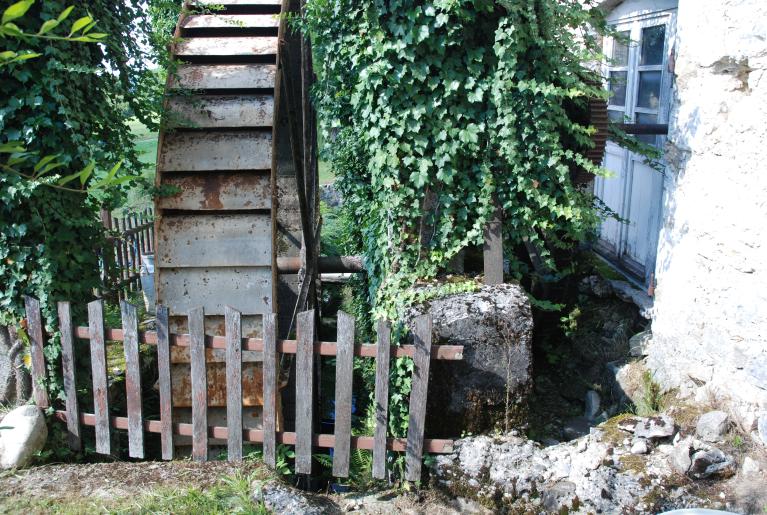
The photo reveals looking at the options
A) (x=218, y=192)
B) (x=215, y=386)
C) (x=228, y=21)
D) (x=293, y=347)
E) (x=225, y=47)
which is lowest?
(x=215, y=386)

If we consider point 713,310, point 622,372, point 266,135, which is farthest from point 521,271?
point 266,135

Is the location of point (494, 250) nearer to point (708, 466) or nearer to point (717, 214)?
point (717, 214)

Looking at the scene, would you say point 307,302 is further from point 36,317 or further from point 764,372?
point 764,372

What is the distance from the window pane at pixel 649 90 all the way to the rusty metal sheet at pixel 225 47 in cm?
312

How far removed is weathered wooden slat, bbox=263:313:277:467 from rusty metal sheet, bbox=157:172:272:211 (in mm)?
1353

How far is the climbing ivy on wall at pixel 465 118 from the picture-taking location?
3.91m

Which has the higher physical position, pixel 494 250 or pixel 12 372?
pixel 494 250

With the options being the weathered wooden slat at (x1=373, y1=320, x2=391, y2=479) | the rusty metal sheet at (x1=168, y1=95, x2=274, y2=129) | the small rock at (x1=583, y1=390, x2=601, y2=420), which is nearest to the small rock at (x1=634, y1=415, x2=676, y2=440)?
the small rock at (x1=583, y1=390, x2=601, y2=420)

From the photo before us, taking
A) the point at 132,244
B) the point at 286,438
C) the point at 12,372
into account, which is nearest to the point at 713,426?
the point at 286,438

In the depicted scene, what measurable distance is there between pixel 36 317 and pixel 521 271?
3.27 m

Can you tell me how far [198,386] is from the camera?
3.83 metres

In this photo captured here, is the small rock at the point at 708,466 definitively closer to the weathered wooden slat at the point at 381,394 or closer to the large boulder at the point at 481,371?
the large boulder at the point at 481,371

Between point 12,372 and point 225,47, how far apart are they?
9.54 feet

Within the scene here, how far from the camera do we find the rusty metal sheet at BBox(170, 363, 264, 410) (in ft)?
13.9
